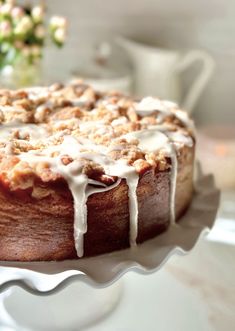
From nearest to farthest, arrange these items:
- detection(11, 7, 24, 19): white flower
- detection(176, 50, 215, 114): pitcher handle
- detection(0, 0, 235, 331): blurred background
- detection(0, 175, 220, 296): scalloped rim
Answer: detection(0, 175, 220, 296): scalloped rim → detection(11, 7, 24, 19): white flower → detection(0, 0, 235, 331): blurred background → detection(176, 50, 215, 114): pitcher handle

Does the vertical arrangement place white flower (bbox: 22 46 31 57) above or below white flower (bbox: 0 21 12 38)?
below

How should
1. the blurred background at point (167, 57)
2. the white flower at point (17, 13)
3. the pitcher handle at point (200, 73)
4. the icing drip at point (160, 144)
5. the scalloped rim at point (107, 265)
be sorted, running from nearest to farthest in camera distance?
the scalloped rim at point (107, 265)
the icing drip at point (160, 144)
the white flower at point (17, 13)
the blurred background at point (167, 57)
the pitcher handle at point (200, 73)

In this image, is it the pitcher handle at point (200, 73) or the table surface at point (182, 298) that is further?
the pitcher handle at point (200, 73)

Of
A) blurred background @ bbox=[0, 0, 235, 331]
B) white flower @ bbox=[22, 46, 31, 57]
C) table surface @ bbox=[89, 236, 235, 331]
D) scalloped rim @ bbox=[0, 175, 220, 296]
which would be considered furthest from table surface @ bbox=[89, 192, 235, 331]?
white flower @ bbox=[22, 46, 31, 57]

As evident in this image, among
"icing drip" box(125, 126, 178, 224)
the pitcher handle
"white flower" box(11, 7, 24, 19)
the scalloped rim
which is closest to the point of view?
the scalloped rim

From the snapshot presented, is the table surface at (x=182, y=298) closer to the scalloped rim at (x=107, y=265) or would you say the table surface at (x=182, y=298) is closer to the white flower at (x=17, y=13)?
the scalloped rim at (x=107, y=265)

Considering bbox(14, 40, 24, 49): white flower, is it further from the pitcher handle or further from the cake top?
the pitcher handle

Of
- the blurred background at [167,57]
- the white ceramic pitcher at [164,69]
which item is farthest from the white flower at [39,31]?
the white ceramic pitcher at [164,69]

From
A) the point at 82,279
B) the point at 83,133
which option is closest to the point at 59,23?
the point at 83,133

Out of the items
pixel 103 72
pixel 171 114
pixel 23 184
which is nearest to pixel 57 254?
pixel 23 184
